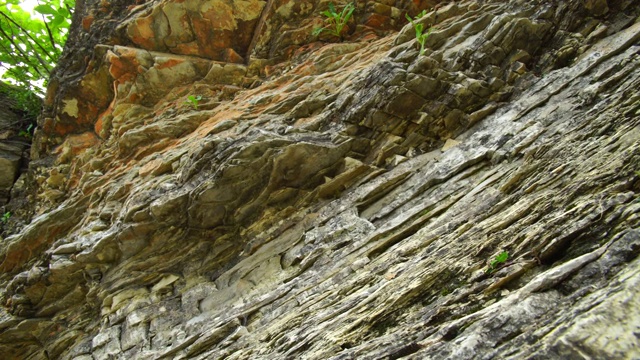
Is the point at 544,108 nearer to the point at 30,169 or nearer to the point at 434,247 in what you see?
the point at 434,247

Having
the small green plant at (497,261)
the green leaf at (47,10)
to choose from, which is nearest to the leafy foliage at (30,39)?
the green leaf at (47,10)

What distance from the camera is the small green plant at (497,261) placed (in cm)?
480

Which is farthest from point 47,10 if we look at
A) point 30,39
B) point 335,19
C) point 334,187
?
point 334,187

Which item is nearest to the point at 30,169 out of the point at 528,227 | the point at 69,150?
the point at 69,150

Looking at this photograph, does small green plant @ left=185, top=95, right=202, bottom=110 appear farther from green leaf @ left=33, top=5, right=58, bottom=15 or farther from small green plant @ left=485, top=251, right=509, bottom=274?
small green plant @ left=485, top=251, right=509, bottom=274

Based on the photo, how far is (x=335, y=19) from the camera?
13.6 metres

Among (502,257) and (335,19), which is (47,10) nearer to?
(335,19)

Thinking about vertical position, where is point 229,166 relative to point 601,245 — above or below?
above

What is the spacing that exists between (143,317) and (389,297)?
581 cm

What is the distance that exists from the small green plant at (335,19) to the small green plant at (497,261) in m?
10.9

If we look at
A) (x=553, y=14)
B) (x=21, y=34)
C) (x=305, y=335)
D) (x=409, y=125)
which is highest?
(x=21, y=34)

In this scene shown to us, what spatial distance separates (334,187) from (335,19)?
25.2ft

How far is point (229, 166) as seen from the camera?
8.68 metres

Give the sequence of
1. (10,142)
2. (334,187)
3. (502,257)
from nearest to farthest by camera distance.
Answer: (502,257) → (334,187) → (10,142)
